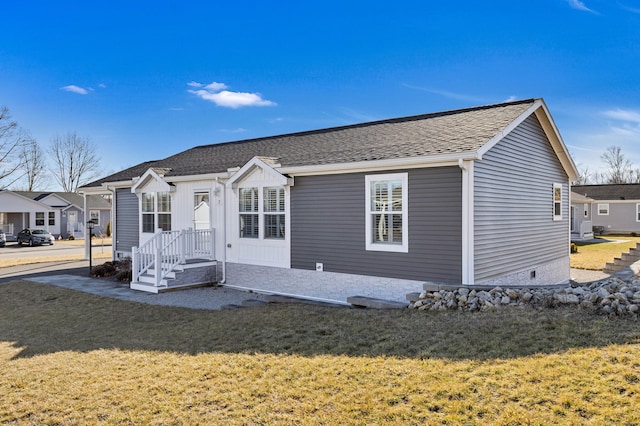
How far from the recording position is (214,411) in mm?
4199

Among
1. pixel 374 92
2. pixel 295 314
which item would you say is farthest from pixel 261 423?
pixel 374 92

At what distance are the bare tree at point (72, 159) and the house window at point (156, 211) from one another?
41.5 metres

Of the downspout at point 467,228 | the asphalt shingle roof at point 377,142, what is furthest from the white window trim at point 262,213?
the downspout at point 467,228

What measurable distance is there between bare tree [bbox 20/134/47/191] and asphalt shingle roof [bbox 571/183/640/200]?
55.9m

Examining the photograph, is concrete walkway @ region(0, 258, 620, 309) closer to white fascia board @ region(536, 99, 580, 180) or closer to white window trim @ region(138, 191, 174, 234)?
white window trim @ region(138, 191, 174, 234)

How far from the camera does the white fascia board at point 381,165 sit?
26.7ft

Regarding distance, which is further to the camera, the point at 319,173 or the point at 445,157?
the point at 319,173

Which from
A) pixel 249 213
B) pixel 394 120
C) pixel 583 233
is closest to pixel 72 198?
pixel 249 213

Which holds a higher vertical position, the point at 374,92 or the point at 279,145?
the point at 374,92

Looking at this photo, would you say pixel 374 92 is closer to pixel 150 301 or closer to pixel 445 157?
pixel 445 157

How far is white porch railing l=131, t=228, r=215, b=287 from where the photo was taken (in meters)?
12.0

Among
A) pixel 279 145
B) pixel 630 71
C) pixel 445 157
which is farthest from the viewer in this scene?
pixel 630 71

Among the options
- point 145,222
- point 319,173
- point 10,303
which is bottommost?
point 10,303

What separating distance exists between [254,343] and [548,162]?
1005 cm
